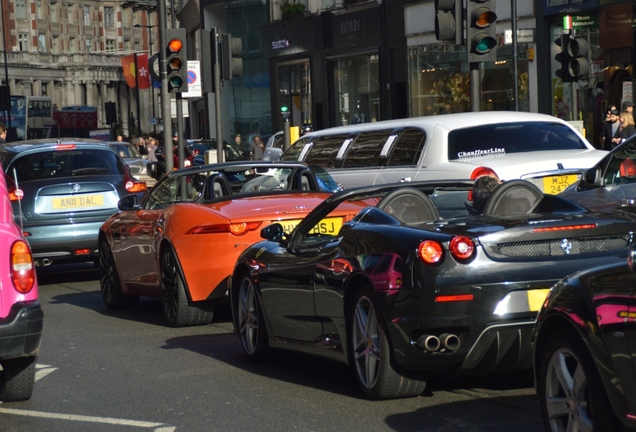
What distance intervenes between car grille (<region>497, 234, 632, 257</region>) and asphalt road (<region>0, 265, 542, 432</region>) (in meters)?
0.83

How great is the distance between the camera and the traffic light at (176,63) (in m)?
22.5

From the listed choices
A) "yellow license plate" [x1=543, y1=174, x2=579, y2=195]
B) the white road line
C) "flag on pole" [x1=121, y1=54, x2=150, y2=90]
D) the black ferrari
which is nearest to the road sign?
"yellow license plate" [x1=543, y1=174, x2=579, y2=195]

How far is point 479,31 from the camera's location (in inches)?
605

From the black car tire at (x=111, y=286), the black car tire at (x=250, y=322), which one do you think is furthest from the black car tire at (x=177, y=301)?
the black car tire at (x=111, y=286)

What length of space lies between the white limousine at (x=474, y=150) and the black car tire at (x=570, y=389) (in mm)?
8349

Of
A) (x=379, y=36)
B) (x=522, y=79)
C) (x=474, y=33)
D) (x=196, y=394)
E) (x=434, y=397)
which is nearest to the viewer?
(x=434, y=397)

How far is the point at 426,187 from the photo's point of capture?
328 inches

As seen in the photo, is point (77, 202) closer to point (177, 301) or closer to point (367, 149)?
point (367, 149)

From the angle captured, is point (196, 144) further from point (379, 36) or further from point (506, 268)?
point (506, 268)

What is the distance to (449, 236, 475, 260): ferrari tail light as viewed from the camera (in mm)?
6711

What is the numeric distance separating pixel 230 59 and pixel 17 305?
1568 cm

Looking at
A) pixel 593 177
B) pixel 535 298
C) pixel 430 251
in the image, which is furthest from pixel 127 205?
pixel 535 298

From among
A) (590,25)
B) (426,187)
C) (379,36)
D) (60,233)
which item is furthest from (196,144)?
(426,187)

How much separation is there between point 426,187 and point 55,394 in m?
2.68
